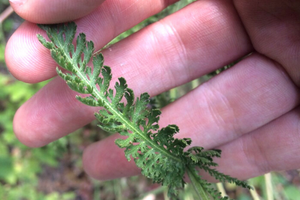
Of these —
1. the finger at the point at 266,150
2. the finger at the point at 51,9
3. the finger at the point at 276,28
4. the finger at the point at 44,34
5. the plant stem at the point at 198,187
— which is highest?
the finger at the point at 51,9

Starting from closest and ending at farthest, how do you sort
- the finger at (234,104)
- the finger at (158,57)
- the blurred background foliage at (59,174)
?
the finger at (158,57) → the finger at (234,104) → the blurred background foliage at (59,174)

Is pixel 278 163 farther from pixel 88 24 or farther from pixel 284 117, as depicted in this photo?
pixel 88 24

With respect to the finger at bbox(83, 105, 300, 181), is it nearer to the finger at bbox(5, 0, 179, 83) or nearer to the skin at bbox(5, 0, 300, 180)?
the skin at bbox(5, 0, 300, 180)

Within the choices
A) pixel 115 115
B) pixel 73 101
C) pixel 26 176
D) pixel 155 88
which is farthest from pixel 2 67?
pixel 115 115

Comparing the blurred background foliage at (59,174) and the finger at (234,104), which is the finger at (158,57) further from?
the blurred background foliage at (59,174)

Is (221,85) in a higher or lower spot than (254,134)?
higher

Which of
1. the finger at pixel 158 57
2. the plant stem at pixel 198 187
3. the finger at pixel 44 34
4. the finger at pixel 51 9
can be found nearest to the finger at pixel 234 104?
the finger at pixel 158 57

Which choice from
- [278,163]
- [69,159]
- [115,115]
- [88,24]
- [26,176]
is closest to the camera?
[115,115]
